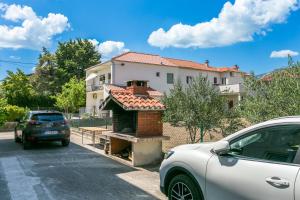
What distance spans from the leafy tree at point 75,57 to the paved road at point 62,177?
4034 cm

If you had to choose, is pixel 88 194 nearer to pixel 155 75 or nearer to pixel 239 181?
pixel 239 181

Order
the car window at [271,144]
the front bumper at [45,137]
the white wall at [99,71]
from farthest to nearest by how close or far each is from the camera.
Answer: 1. the white wall at [99,71]
2. the front bumper at [45,137]
3. the car window at [271,144]

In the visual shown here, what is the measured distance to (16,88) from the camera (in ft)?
113

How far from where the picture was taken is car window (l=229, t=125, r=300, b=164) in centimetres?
359

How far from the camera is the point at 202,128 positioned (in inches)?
323

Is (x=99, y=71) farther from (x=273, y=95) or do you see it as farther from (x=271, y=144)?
(x=271, y=144)

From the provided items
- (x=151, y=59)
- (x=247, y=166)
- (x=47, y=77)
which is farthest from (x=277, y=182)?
(x=47, y=77)

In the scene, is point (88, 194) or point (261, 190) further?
point (88, 194)

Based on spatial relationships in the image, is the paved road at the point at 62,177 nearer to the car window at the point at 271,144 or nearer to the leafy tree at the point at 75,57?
the car window at the point at 271,144

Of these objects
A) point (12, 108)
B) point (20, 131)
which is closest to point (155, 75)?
point (12, 108)

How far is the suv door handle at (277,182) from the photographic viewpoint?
10.5ft

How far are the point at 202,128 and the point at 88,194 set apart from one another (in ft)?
11.5

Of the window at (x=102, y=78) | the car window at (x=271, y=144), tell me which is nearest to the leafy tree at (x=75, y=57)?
the window at (x=102, y=78)

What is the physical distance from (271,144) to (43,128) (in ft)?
34.7
